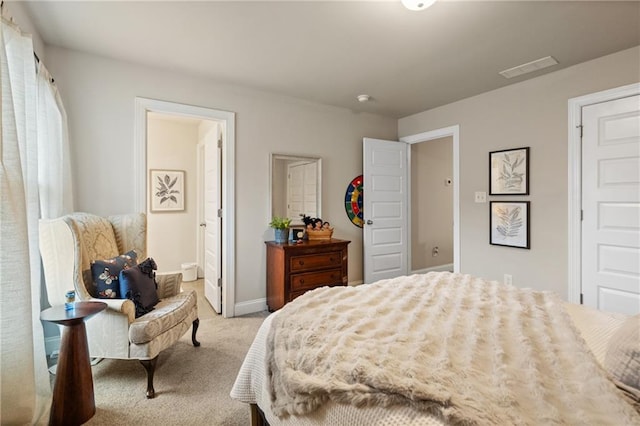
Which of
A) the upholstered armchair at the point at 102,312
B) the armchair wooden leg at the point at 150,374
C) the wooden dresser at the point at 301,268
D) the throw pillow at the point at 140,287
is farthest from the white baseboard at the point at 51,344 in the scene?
the wooden dresser at the point at 301,268

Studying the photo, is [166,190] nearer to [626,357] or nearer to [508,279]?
A: [508,279]

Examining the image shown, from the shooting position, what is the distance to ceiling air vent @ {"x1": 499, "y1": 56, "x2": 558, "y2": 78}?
2732mm

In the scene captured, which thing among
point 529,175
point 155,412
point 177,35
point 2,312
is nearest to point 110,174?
point 177,35

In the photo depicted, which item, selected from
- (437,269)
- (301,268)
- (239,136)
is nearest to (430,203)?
(437,269)

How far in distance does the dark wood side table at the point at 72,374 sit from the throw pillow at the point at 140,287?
0.35 m

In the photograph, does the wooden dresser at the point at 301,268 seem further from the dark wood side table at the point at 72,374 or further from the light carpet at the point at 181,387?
the dark wood side table at the point at 72,374

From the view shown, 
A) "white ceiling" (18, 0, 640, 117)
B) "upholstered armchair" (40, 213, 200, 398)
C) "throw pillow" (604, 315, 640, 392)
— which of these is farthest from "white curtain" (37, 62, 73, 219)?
"throw pillow" (604, 315, 640, 392)

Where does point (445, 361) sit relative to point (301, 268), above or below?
above

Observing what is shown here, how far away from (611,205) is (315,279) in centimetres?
274

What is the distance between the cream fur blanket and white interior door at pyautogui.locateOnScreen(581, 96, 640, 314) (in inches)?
66.6

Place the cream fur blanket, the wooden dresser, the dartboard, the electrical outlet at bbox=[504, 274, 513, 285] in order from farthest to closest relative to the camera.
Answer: the dartboard, the electrical outlet at bbox=[504, 274, 513, 285], the wooden dresser, the cream fur blanket

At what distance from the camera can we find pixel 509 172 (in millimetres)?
3346

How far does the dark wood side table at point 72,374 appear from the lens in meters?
1.63

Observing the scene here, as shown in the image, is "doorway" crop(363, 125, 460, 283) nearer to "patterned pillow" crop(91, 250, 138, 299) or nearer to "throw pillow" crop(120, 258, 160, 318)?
"throw pillow" crop(120, 258, 160, 318)
